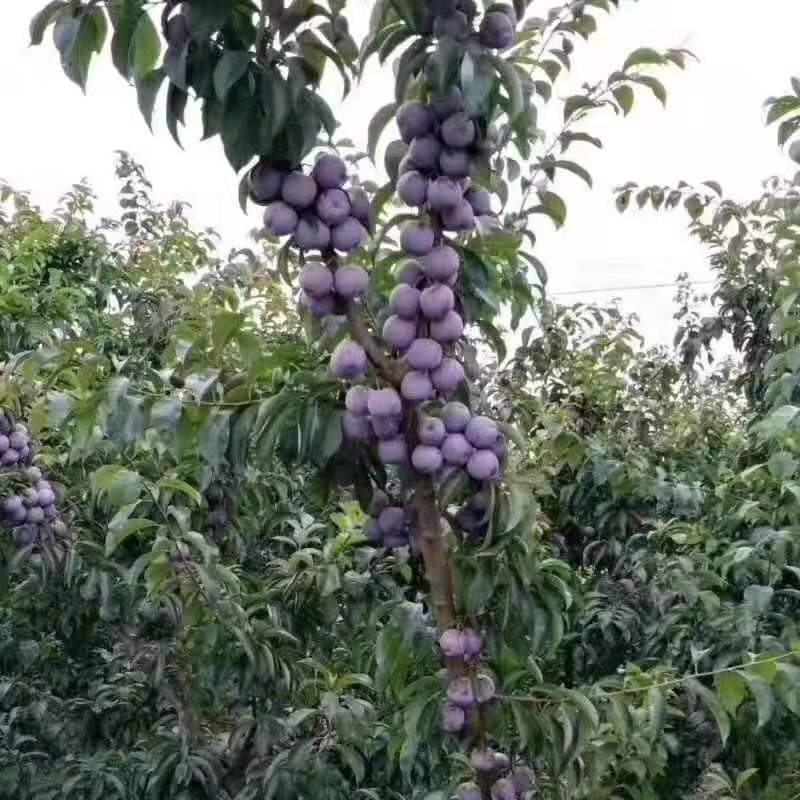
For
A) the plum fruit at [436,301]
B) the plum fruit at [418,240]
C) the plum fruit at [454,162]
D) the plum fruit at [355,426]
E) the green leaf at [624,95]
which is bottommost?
the plum fruit at [355,426]

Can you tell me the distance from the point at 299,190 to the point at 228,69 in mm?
142

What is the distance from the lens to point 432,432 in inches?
45.7

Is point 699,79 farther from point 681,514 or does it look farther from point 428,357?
point 428,357

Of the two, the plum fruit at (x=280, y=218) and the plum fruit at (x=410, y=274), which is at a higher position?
the plum fruit at (x=280, y=218)

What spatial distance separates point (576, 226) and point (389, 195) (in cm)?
565

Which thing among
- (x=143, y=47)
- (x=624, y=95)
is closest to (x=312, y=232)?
(x=143, y=47)

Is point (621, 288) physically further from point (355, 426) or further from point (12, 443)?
point (355, 426)

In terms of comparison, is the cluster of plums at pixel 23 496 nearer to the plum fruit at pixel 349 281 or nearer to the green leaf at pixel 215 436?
the green leaf at pixel 215 436

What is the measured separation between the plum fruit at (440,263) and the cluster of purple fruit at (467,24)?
22 cm

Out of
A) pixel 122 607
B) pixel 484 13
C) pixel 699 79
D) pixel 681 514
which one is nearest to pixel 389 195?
pixel 484 13

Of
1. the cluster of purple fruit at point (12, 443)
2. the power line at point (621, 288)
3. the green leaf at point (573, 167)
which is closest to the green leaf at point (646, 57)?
the green leaf at point (573, 167)

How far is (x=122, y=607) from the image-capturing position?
89.4 inches

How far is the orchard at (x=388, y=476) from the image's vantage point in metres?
Result: 1.14

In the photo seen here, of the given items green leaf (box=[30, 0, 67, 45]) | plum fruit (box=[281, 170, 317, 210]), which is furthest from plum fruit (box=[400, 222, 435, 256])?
green leaf (box=[30, 0, 67, 45])
